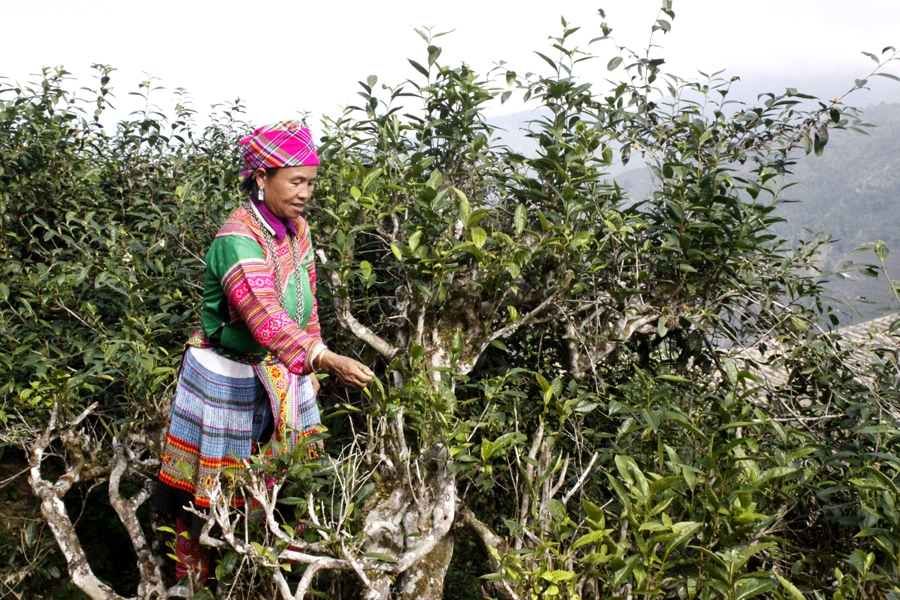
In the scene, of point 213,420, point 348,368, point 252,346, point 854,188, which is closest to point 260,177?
point 252,346

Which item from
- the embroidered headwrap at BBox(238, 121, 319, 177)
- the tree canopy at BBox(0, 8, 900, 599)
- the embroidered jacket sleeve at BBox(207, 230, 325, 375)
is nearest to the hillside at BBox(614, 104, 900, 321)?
the tree canopy at BBox(0, 8, 900, 599)

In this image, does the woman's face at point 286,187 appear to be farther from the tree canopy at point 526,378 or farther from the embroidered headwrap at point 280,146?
the tree canopy at point 526,378

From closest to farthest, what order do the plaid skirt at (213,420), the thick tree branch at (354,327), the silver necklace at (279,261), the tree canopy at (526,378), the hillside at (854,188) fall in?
the tree canopy at (526,378) → the silver necklace at (279,261) → the plaid skirt at (213,420) → the thick tree branch at (354,327) → the hillside at (854,188)

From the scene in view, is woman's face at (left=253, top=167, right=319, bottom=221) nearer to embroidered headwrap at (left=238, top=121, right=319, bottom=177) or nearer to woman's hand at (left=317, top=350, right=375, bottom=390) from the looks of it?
embroidered headwrap at (left=238, top=121, right=319, bottom=177)

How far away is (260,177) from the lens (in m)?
2.20

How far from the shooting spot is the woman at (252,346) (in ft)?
6.86

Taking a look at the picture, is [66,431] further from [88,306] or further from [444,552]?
[444,552]

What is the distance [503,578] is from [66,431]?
1.79 meters

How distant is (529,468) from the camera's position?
2104 millimetres

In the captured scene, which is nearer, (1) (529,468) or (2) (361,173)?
(1) (529,468)

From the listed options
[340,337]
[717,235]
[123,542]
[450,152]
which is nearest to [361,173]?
[450,152]

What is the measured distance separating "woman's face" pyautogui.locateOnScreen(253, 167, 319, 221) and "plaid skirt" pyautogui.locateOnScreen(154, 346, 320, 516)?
1.69 feet

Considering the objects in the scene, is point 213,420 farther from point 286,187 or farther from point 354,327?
point 286,187

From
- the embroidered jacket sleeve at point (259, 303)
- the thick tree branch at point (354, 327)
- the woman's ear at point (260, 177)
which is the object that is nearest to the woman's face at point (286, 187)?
the woman's ear at point (260, 177)
